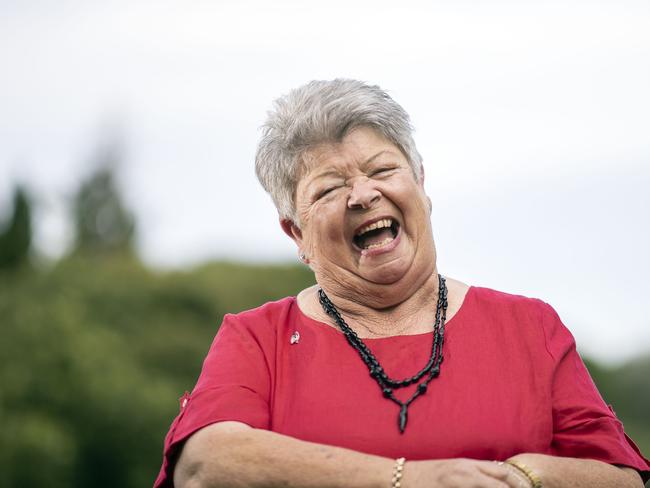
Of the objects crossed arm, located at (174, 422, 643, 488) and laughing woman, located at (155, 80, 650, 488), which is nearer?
crossed arm, located at (174, 422, 643, 488)

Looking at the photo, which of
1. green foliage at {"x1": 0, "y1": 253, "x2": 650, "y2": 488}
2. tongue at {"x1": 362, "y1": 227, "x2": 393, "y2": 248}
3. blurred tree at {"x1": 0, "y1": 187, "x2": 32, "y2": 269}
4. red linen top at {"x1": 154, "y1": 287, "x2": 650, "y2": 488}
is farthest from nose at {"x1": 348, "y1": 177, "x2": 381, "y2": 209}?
blurred tree at {"x1": 0, "y1": 187, "x2": 32, "y2": 269}

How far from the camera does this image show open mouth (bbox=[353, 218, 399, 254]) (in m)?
3.80

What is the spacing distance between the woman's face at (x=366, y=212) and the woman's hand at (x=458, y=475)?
2.55ft

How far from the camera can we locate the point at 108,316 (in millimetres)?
46625

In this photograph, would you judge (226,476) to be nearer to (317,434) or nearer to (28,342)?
(317,434)

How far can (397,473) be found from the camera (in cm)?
326

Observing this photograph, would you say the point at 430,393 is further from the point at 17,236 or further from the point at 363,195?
the point at 17,236

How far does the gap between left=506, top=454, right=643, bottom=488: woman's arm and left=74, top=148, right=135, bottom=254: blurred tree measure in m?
55.6

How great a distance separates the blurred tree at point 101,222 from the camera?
58.8m

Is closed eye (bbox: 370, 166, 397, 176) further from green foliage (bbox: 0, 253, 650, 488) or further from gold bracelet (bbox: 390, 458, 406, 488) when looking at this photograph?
green foliage (bbox: 0, 253, 650, 488)

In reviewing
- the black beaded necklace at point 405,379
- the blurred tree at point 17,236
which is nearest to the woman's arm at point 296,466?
the black beaded necklace at point 405,379

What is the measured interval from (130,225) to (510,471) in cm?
5711

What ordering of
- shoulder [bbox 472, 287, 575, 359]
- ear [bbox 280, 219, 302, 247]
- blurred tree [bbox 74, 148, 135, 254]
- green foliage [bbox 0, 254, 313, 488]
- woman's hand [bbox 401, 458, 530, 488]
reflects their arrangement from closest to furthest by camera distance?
woman's hand [bbox 401, 458, 530, 488] < shoulder [bbox 472, 287, 575, 359] < ear [bbox 280, 219, 302, 247] < green foliage [bbox 0, 254, 313, 488] < blurred tree [bbox 74, 148, 135, 254]

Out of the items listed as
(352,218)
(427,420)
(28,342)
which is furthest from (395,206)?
(28,342)
